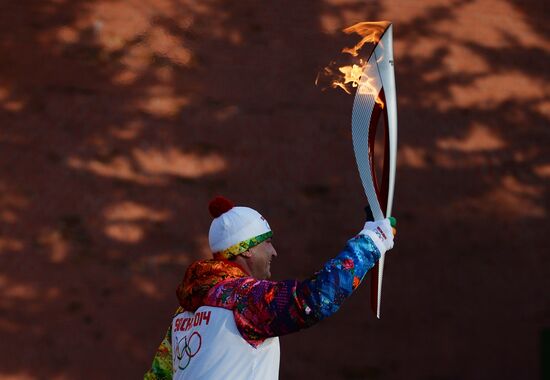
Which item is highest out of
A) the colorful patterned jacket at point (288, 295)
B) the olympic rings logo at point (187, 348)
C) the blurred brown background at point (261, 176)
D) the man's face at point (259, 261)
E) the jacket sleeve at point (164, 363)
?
the colorful patterned jacket at point (288, 295)

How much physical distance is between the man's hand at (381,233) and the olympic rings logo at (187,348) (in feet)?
2.45

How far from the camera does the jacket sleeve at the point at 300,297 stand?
3.21 m

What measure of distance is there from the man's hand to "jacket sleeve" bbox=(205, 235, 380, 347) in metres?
0.02

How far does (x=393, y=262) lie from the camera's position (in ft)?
23.1

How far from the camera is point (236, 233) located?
3945 millimetres

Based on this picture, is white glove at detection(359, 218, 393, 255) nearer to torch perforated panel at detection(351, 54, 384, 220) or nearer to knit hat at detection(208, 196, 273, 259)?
torch perforated panel at detection(351, 54, 384, 220)

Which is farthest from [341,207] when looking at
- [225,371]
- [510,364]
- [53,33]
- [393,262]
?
[225,371]

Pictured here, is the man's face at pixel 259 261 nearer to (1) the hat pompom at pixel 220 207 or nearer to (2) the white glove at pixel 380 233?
(1) the hat pompom at pixel 220 207

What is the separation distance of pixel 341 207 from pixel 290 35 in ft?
4.25

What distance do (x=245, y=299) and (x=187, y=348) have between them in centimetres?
44

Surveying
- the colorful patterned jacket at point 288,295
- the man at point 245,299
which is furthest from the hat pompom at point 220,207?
the colorful patterned jacket at point 288,295

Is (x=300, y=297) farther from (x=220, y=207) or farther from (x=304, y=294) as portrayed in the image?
(x=220, y=207)

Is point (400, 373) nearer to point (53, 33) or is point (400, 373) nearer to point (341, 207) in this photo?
point (341, 207)

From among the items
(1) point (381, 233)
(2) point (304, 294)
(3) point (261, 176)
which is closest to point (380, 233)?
(1) point (381, 233)
